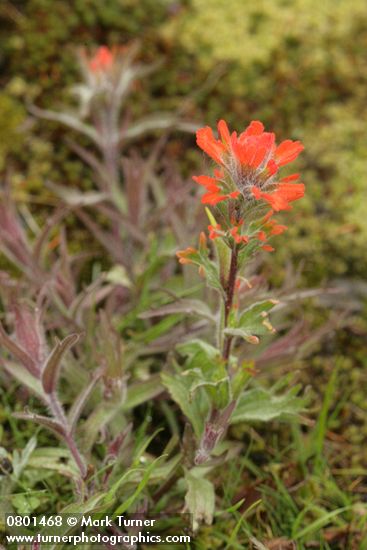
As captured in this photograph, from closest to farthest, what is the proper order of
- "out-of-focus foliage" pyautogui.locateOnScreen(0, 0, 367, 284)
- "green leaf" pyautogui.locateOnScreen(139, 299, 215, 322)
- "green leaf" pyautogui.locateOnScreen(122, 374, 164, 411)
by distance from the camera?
1. "green leaf" pyautogui.locateOnScreen(139, 299, 215, 322)
2. "green leaf" pyautogui.locateOnScreen(122, 374, 164, 411)
3. "out-of-focus foliage" pyautogui.locateOnScreen(0, 0, 367, 284)

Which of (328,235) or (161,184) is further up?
(161,184)

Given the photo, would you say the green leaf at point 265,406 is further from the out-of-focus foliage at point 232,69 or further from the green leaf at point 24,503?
the out-of-focus foliage at point 232,69

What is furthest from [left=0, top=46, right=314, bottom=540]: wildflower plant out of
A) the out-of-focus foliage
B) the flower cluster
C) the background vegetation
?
the out-of-focus foliage

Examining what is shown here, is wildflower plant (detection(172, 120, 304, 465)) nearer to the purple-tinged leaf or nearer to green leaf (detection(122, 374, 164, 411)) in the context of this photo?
green leaf (detection(122, 374, 164, 411))

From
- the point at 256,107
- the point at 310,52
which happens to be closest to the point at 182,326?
the point at 256,107

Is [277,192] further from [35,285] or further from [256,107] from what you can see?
[256,107]
